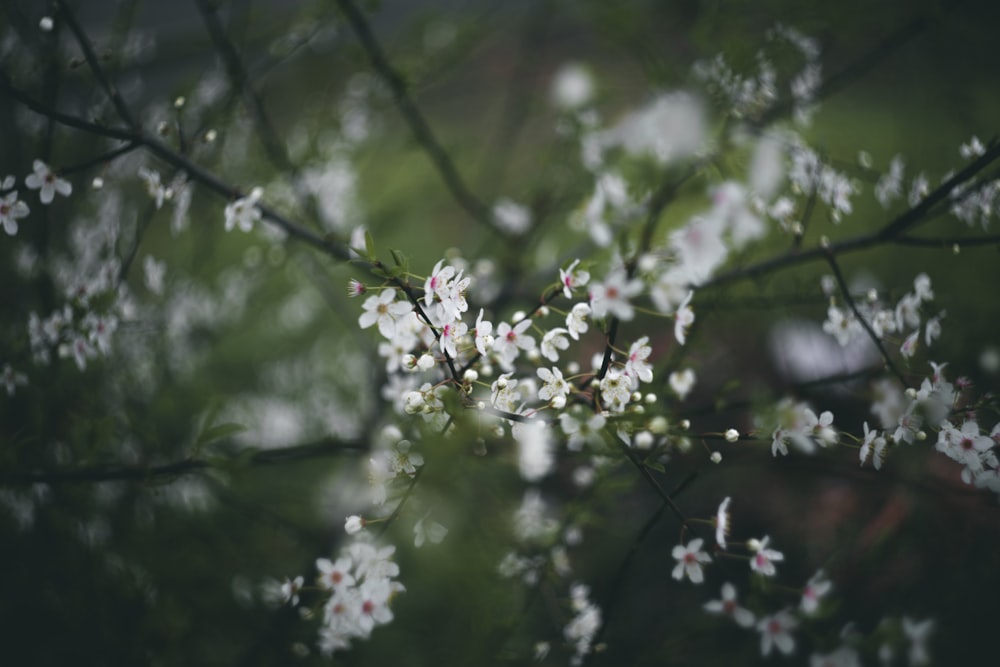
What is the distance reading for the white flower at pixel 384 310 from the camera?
4.34ft

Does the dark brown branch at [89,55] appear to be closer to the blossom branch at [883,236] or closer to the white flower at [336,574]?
the white flower at [336,574]

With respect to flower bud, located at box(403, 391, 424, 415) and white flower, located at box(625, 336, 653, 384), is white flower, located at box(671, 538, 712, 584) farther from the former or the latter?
flower bud, located at box(403, 391, 424, 415)

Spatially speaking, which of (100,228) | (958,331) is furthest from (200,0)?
(958,331)

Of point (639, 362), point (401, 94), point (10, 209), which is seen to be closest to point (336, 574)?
point (639, 362)

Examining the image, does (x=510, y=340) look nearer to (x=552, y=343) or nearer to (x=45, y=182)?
(x=552, y=343)

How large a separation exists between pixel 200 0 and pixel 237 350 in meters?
4.06

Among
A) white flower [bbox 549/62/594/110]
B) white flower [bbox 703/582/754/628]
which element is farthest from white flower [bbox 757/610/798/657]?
white flower [bbox 549/62/594/110]

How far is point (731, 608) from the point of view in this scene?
1.43 metres

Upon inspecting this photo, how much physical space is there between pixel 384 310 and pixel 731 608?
1169 millimetres

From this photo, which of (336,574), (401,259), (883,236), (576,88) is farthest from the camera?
(576,88)

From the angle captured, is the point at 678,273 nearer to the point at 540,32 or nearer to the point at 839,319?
the point at 839,319

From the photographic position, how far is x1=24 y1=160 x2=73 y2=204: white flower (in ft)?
5.23

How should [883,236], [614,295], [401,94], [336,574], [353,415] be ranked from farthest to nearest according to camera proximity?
[353,415]
[401,94]
[883,236]
[336,574]
[614,295]

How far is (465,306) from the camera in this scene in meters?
1.29
